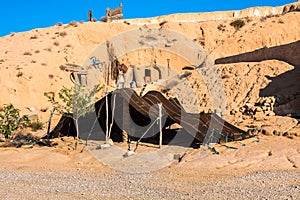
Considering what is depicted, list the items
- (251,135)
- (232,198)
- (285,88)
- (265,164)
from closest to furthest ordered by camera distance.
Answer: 1. (232,198)
2. (265,164)
3. (251,135)
4. (285,88)

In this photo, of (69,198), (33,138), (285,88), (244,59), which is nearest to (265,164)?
(69,198)

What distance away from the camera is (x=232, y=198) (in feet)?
19.4

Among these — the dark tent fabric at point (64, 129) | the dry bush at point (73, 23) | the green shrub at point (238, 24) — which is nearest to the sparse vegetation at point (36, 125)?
the dark tent fabric at point (64, 129)

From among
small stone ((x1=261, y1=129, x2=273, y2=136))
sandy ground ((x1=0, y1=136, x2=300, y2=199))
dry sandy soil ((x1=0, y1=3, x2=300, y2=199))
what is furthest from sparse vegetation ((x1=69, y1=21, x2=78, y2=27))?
small stone ((x1=261, y1=129, x2=273, y2=136))

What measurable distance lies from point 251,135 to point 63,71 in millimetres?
18112

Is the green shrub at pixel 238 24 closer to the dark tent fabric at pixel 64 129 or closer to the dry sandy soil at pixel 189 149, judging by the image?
the dry sandy soil at pixel 189 149

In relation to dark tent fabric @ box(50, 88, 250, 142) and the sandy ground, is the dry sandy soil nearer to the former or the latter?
the sandy ground

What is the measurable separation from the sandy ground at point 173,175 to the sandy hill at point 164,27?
4.04 m

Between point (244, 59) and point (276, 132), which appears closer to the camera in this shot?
point (276, 132)

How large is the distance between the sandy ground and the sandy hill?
4.04 meters

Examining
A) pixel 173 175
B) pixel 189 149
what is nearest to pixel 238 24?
pixel 189 149

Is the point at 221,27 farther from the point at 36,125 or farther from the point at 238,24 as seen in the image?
the point at 36,125

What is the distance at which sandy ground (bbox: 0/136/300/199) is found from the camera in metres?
6.39

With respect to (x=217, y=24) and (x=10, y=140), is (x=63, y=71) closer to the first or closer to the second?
(x=10, y=140)
